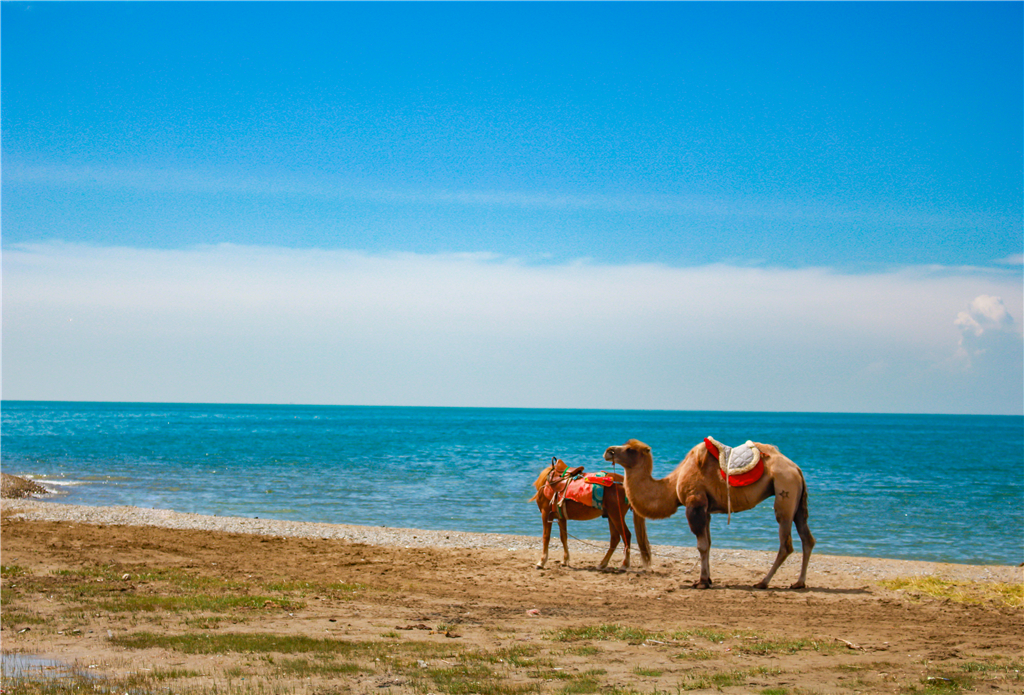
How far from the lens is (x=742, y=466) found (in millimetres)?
12680

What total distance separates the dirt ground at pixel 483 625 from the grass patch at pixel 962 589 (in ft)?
0.88

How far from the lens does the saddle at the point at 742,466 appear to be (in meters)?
12.7

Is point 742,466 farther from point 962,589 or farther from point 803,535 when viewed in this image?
point 962,589

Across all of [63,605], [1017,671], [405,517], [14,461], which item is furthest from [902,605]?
[14,461]

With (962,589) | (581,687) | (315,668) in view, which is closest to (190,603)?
(315,668)

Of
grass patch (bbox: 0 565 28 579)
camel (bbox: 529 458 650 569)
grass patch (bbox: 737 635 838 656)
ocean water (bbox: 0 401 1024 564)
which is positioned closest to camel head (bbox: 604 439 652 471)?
camel (bbox: 529 458 650 569)

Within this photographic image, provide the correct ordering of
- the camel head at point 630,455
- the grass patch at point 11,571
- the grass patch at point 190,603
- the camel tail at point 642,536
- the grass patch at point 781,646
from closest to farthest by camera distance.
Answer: the grass patch at point 781,646 → the grass patch at point 190,603 → the grass patch at point 11,571 → the camel head at point 630,455 → the camel tail at point 642,536

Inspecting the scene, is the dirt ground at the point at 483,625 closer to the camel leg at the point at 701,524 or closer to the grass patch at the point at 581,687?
the grass patch at the point at 581,687

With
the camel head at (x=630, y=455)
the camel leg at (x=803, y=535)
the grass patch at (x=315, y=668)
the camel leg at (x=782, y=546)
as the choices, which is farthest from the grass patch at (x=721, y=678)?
the camel head at (x=630, y=455)

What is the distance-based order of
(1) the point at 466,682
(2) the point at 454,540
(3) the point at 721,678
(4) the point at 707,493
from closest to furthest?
(1) the point at 466,682, (3) the point at 721,678, (4) the point at 707,493, (2) the point at 454,540

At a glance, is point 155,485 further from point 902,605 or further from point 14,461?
point 902,605

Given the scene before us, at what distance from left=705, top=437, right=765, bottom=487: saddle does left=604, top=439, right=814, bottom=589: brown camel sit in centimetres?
12

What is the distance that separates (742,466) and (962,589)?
4314mm

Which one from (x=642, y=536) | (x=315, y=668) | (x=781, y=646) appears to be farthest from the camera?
(x=642, y=536)
